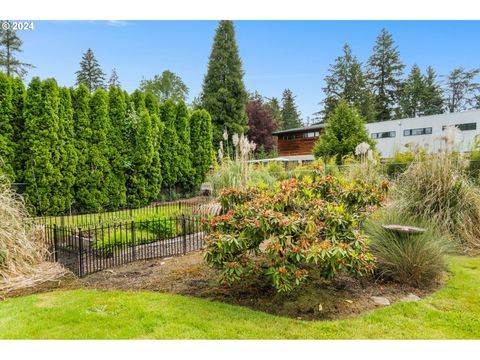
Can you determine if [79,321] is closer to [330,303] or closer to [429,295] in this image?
[330,303]

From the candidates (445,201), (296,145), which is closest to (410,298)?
(445,201)

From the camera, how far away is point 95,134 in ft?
31.5

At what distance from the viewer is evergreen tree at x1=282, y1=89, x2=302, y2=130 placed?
122 feet

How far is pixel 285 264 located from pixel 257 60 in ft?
18.3

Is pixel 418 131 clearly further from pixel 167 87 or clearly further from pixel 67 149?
pixel 167 87

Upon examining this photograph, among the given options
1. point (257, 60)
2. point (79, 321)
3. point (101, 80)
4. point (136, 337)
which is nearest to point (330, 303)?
point (136, 337)

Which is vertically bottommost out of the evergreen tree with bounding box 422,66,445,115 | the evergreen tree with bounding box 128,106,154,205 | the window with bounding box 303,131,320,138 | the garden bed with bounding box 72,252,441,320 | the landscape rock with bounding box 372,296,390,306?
the landscape rock with bounding box 372,296,390,306

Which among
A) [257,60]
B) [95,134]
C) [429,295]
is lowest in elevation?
[429,295]

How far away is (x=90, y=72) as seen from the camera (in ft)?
62.9

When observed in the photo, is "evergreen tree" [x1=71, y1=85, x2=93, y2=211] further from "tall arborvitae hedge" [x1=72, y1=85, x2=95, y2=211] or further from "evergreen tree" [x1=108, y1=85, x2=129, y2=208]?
"evergreen tree" [x1=108, y1=85, x2=129, y2=208]

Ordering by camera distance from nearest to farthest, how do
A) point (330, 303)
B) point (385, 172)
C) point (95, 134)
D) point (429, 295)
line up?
point (330, 303)
point (429, 295)
point (385, 172)
point (95, 134)

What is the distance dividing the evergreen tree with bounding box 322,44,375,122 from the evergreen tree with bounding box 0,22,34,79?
21.7m

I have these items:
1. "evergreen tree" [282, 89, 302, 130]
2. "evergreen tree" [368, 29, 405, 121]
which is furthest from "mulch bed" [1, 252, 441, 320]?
"evergreen tree" [282, 89, 302, 130]
